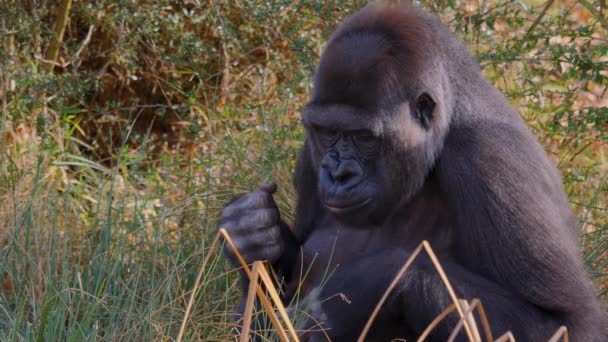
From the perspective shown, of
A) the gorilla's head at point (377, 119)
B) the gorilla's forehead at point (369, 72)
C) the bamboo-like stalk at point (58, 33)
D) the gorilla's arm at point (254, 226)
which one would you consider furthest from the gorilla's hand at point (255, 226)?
the bamboo-like stalk at point (58, 33)

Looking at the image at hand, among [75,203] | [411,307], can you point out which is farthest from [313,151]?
[75,203]

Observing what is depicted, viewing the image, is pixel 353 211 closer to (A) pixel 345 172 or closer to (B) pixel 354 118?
(A) pixel 345 172

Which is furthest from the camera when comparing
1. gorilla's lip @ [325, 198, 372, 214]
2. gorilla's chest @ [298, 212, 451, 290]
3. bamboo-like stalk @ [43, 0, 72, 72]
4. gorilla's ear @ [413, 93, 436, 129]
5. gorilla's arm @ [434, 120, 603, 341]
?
bamboo-like stalk @ [43, 0, 72, 72]

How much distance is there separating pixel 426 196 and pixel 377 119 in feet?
1.37

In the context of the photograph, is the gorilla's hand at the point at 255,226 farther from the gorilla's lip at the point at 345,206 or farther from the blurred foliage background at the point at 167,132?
the gorilla's lip at the point at 345,206

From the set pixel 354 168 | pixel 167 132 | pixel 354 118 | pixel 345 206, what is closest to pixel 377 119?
pixel 354 118

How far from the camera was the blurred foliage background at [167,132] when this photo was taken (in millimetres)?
4016

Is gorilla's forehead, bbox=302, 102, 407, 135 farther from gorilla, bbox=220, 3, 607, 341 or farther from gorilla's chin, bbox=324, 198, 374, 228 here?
gorilla's chin, bbox=324, 198, 374, 228

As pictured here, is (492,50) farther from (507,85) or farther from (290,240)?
(290,240)

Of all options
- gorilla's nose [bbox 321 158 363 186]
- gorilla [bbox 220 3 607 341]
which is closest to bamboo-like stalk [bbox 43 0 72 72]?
gorilla [bbox 220 3 607 341]

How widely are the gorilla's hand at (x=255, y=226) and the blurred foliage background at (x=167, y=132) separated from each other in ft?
0.62

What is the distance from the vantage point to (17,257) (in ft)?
13.8

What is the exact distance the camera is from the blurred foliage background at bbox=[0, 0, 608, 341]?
4.02m

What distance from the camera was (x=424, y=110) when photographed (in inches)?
137
